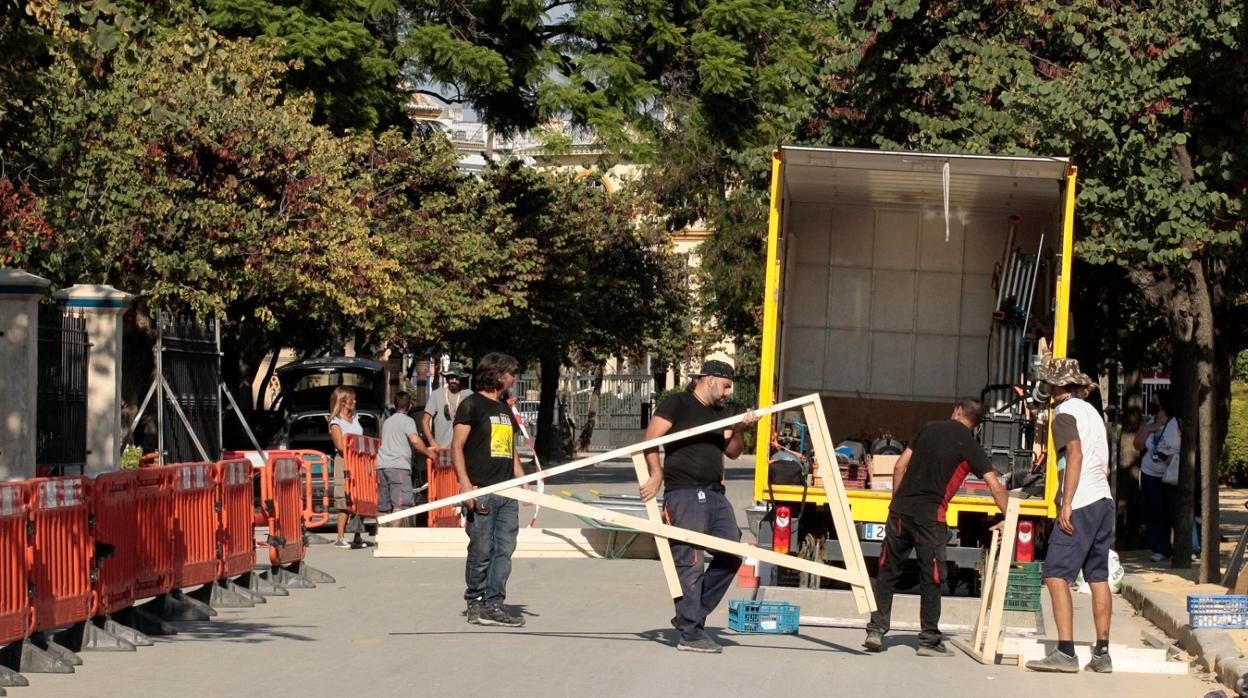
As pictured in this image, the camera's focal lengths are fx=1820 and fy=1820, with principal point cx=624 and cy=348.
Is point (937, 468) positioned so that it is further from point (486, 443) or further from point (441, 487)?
point (441, 487)

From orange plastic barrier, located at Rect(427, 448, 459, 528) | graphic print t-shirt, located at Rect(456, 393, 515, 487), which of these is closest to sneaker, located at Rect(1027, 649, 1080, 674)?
graphic print t-shirt, located at Rect(456, 393, 515, 487)

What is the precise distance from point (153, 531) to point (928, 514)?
16.3ft

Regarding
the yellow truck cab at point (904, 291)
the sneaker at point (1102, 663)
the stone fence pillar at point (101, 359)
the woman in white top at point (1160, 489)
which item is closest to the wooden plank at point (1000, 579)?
the sneaker at point (1102, 663)

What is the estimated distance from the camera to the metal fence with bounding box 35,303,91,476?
55.5 feet

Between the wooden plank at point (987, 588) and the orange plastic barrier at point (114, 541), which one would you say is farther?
the wooden plank at point (987, 588)

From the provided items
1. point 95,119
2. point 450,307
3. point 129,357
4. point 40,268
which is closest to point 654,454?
point 40,268

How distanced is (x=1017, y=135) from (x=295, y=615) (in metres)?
8.80

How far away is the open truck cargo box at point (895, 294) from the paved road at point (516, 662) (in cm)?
429

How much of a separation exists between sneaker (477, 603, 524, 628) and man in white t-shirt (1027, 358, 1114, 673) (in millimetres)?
3476

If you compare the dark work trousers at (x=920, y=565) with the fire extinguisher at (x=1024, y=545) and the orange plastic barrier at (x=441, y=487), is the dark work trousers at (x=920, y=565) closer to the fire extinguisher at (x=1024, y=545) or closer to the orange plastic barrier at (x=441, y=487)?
the fire extinguisher at (x=1024, y=545)

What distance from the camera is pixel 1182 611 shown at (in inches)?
528

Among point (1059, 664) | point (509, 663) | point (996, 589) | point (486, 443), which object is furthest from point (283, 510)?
point (1059, 664)

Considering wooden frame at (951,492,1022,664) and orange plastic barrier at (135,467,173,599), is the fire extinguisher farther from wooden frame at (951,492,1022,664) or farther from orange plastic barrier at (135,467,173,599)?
orange plastic barrier at (135,467,173,599)

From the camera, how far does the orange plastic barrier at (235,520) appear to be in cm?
1324
